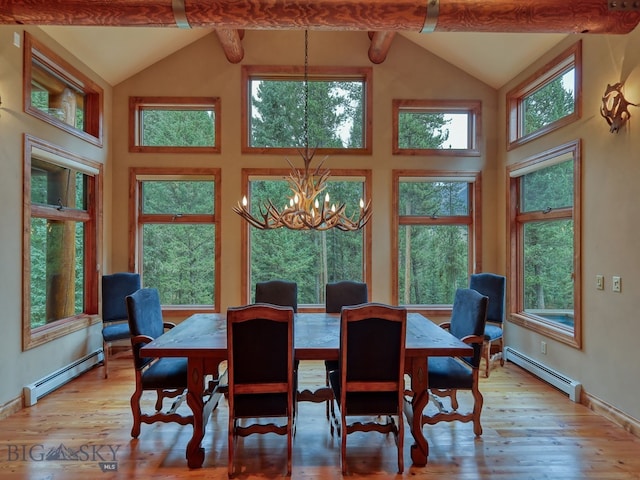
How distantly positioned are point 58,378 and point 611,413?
16.1 feet

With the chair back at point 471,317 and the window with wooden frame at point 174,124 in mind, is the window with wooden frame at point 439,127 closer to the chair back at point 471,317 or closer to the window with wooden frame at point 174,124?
the chair back at point 471,317

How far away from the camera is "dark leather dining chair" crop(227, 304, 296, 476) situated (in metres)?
2.10

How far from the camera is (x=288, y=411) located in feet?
7.21

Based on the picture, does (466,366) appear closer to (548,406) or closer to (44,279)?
(548,406)

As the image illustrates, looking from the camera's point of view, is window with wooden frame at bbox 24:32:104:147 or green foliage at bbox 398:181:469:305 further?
green foliage at bbox 398:181:469:305

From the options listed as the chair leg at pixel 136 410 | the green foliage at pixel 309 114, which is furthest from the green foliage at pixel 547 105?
the chair leg at pixel 136 410

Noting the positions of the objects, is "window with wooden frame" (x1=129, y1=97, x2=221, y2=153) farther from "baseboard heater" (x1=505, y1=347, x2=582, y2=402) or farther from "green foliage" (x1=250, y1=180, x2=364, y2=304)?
"baseboard heater" (x1=505, y1=347, x2=582, y2=402)

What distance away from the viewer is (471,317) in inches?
108

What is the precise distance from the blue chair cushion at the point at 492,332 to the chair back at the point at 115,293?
4.01m

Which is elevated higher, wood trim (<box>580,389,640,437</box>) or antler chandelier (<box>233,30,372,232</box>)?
antler chandelier (<box>233,30,372,232</box>)

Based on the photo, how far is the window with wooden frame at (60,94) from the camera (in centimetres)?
318

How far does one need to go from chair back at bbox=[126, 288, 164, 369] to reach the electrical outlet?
3652mm

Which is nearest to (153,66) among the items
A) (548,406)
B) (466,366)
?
(466,366)

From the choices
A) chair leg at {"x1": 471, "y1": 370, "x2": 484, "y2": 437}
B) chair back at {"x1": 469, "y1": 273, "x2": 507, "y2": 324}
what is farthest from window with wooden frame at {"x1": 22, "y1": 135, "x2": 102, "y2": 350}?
chair back at {"x1": 469, "y1": 273, "x2": 507, "y2": 324}
